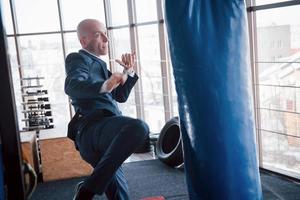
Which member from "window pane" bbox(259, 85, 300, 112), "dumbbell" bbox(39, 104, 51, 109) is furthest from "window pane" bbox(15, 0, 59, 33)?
"window pane" bbox(259, 85, 300, 112)

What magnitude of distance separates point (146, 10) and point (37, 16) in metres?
2.27

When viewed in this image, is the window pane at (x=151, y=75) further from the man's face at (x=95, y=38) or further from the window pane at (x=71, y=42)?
the man's face at (x=95, y=38)

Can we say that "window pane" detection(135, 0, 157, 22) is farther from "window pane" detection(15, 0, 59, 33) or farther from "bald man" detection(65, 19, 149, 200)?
"bald man" detection(65, 19, 149, 200)

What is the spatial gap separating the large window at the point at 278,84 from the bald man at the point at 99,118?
1.88 metres

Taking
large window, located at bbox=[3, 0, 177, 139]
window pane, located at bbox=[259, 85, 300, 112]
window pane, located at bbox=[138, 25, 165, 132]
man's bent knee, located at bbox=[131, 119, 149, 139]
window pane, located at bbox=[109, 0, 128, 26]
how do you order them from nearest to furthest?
man's bent knee, located at bbox=[131, 119, 149, 139], window pane, located at bbox=[259, 85, 300, 112], window pane, located at bbox=[138, 25, 165, 132], large window, located at bbox=[3, 0, 177, 139], window pane, located at bbox=[109, 0, 128, 26]

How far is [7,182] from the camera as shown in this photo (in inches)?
96.6

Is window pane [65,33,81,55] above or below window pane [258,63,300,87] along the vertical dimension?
above

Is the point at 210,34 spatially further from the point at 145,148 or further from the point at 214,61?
the point at 145,148

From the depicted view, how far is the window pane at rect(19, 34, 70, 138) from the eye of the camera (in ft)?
22.2

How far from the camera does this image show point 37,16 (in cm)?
674

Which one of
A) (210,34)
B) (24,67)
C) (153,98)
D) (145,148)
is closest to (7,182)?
(210,34)

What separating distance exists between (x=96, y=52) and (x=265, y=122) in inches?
91.4

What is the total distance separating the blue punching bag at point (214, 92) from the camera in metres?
1.47

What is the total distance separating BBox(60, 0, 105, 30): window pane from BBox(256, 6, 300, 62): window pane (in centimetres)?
360
